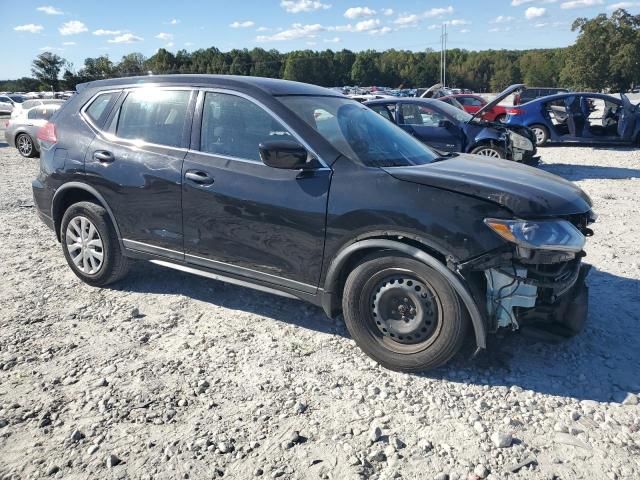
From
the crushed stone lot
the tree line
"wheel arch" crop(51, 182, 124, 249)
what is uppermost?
the tree line

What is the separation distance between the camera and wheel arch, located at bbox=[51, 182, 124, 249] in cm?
448

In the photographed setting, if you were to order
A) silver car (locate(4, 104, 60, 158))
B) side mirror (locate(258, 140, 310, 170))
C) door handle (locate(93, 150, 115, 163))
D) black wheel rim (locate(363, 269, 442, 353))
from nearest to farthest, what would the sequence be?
black wheel rim (locate(363, 269, 442, 353)) → side mirror (locate(258, 140, 310, 170)) → door handle (locate(93, 150, 115, 163)) → silver car (locate(4, 104, 60, 158))

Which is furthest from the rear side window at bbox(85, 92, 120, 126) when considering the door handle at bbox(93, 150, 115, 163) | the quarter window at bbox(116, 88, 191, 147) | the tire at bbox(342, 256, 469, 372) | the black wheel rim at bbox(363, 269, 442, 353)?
the black wheel rim at bbox(363, 269, 442, 353)

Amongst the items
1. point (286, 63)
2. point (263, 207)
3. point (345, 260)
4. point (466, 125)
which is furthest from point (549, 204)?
point (286, 63)

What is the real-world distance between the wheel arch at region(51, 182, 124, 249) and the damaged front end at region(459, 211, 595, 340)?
3.04m

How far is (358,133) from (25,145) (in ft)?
44.3

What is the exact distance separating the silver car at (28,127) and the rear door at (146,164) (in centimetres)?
1123

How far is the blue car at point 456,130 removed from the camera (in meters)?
10.0

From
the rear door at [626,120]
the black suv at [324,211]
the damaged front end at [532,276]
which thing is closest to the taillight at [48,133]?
the black suv at [324,211]

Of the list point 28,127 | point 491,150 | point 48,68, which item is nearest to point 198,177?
point 491,150

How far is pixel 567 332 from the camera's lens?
3.39 meters

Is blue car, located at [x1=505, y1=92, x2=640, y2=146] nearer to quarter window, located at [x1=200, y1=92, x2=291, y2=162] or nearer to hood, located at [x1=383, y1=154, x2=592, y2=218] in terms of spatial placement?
hood, located at [x1=383, y1=154, x2=592, y2=218]

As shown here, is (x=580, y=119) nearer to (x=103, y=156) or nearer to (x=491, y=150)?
(x=491, y=150)

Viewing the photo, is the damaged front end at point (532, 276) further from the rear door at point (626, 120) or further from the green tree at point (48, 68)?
the green tree at point (48, 68)
